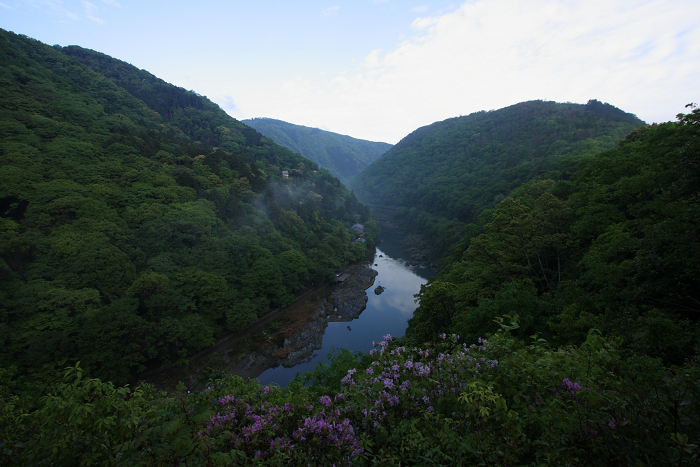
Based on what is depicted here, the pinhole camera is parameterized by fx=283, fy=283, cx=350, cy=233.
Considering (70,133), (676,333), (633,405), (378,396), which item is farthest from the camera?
(70,133)

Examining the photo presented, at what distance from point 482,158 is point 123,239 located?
7097 centimetres

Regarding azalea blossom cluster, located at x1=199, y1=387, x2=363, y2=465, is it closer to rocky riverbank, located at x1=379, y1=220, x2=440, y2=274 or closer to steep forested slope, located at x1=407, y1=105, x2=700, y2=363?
steep forested slope, located at x1=407, y1=105, x2=700, y2=363

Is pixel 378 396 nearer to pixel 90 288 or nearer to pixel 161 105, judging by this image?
pixel 90 288

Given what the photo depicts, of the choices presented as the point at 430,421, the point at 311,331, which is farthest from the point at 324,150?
the point at 430,421

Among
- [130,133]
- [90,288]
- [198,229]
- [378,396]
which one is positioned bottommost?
[90,288]

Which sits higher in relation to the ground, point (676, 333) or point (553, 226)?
point (553, 226)

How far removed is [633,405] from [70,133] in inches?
1867

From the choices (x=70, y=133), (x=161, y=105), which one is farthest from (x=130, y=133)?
(x=161, y=105)

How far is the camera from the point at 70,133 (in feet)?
106

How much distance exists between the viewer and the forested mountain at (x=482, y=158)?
148ft

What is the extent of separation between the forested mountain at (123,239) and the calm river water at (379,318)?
16.6ft

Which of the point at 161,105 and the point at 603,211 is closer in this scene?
the point at 603,211

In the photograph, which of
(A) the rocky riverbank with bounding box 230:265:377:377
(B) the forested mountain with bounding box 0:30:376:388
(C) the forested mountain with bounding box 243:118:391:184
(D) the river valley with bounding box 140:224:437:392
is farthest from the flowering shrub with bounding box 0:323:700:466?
(C) the forested mountain with bounding box 243:118:391:184

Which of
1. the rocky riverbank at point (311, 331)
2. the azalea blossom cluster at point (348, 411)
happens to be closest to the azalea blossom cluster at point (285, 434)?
the azalea blossom cluster at point (348, 411)
